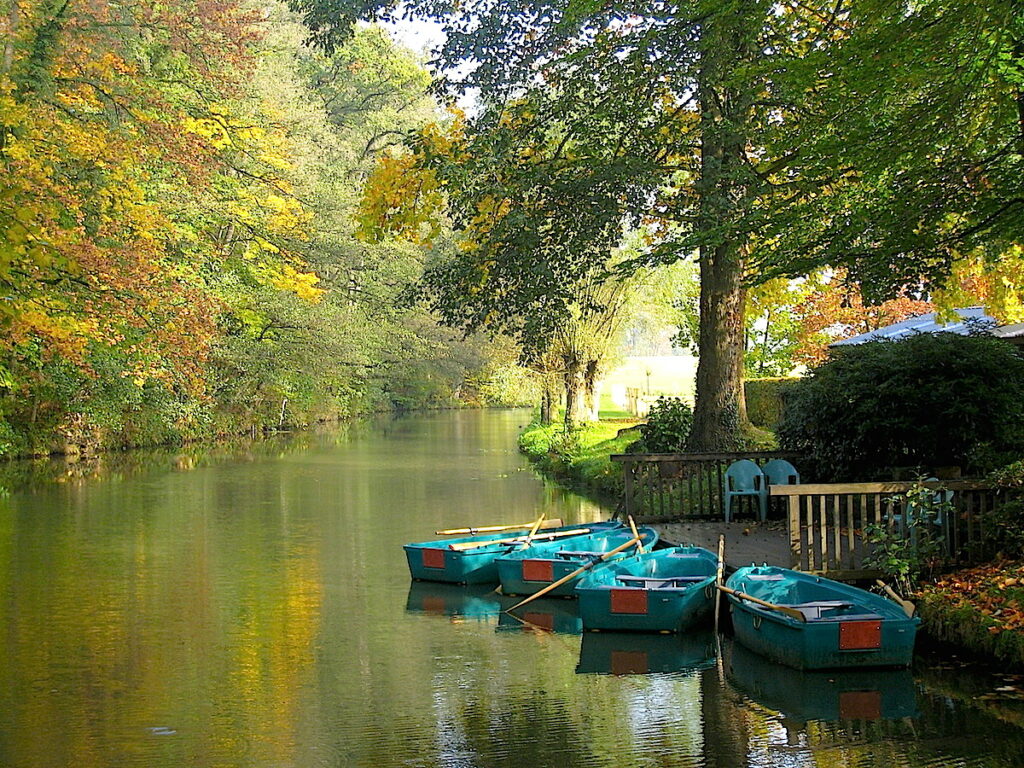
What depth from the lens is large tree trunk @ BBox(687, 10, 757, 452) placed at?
54.4 ft

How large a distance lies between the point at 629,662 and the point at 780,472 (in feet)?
18.3

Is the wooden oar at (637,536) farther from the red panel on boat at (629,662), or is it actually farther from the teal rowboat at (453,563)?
the red panel on boat at (629,662)

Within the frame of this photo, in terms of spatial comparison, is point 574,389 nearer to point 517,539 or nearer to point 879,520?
point 517,539

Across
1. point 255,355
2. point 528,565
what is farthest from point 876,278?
point 255,355

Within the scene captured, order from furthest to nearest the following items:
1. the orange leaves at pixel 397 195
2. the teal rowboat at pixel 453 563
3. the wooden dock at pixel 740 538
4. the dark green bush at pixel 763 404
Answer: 1. the dark green bush at pixel 763 404
2. the orange leaves at pixel 397 195
3. the teal rowboat at pixel 453 563
4. the wooden dock at pixel 740 538

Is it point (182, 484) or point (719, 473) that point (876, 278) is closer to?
point (719, 473)

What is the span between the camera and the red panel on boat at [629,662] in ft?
33.3

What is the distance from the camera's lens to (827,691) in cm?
924

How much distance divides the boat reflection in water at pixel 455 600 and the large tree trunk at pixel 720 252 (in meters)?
5.93

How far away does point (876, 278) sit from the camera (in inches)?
523

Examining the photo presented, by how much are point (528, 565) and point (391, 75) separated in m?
59.4

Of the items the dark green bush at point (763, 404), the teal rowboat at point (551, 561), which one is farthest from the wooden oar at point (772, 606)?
the dark green bush at point (763, 404)

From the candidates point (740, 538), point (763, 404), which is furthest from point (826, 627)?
point (763, 404)

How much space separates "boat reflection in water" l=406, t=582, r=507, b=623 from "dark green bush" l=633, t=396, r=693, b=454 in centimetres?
819
